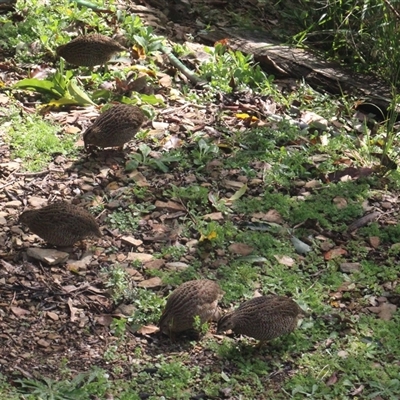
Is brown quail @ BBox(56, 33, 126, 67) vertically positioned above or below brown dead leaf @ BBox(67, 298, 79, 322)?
above

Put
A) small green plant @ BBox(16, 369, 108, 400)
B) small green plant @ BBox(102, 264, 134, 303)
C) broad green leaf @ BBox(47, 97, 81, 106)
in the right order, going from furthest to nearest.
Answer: broad green leaf @ BBox(47, 97, 81, 106)
small green plant @ BBox(102, 264, 134, 303)
small green plant @ BBox(16, 369, 108, 400)

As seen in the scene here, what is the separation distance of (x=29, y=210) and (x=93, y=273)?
73cm

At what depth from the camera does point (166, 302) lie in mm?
6523

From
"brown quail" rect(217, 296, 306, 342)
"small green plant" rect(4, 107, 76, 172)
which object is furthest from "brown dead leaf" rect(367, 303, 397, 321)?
"small green plant" rect(4, 107, 76, 172)

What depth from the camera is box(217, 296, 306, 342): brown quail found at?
623 cm

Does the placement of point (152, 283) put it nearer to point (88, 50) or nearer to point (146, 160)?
point (146, 160)

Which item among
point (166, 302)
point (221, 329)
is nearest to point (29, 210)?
point (166, 302)

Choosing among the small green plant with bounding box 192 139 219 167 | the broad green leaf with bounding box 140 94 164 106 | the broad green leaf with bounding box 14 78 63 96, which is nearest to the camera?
the small green plant with bounding box 192 139 219 167

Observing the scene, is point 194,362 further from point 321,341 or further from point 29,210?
point 29,210

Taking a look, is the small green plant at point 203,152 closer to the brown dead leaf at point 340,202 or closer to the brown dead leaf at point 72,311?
the brown dead leaf at point 340,202

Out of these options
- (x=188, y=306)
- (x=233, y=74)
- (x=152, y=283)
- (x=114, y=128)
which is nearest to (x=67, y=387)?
(x=188, y=306)

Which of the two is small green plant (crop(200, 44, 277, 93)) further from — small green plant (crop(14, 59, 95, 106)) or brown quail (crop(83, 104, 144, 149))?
brown quail (crop(83, 104, 144, 149))

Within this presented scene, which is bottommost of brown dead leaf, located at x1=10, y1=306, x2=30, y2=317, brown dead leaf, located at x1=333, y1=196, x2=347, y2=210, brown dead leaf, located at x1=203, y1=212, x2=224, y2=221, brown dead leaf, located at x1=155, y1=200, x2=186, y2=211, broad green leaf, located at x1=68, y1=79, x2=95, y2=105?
brown dead leaf, located at x1=10, y1=306, x2=30, y2=317

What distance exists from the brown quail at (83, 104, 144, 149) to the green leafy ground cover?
0.68ft
